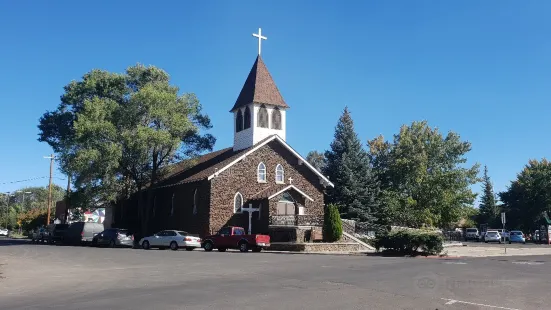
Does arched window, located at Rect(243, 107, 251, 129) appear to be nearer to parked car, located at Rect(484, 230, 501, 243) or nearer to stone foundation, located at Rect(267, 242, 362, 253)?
stone foundation, located at Rect(267, 242, 362, 253)

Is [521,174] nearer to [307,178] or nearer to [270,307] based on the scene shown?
[307,178]

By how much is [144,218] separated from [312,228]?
1818 centimetres

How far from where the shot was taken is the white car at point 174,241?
109ft

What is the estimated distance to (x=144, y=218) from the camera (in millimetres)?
45844

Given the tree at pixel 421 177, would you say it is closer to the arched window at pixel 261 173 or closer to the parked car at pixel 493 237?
the parked car at pixel 493 237

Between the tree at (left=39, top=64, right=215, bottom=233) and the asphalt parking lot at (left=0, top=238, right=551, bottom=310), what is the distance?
19772mm

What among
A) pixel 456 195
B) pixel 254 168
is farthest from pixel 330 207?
pixel 456 195

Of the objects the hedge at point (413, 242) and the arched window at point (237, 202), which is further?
the arched window at point (237, 202)

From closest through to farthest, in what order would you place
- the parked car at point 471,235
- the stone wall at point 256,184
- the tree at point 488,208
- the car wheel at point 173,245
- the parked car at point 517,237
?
the car wheel at point 173,245 → the stone wall at point 256,184 → the parked car at point 517,237 → the parked car at point 471,235 → the tree at point 488,208

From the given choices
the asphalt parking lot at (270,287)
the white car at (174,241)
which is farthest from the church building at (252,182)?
the asphalt parking lot at (270,287)

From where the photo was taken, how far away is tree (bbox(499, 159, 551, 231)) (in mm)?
70500

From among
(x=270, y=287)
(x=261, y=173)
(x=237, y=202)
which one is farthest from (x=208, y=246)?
(x=270, y=287)

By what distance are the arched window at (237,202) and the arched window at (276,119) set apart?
6.94 metres

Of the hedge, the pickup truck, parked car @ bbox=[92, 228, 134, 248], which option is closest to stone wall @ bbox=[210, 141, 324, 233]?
the pickup truck
